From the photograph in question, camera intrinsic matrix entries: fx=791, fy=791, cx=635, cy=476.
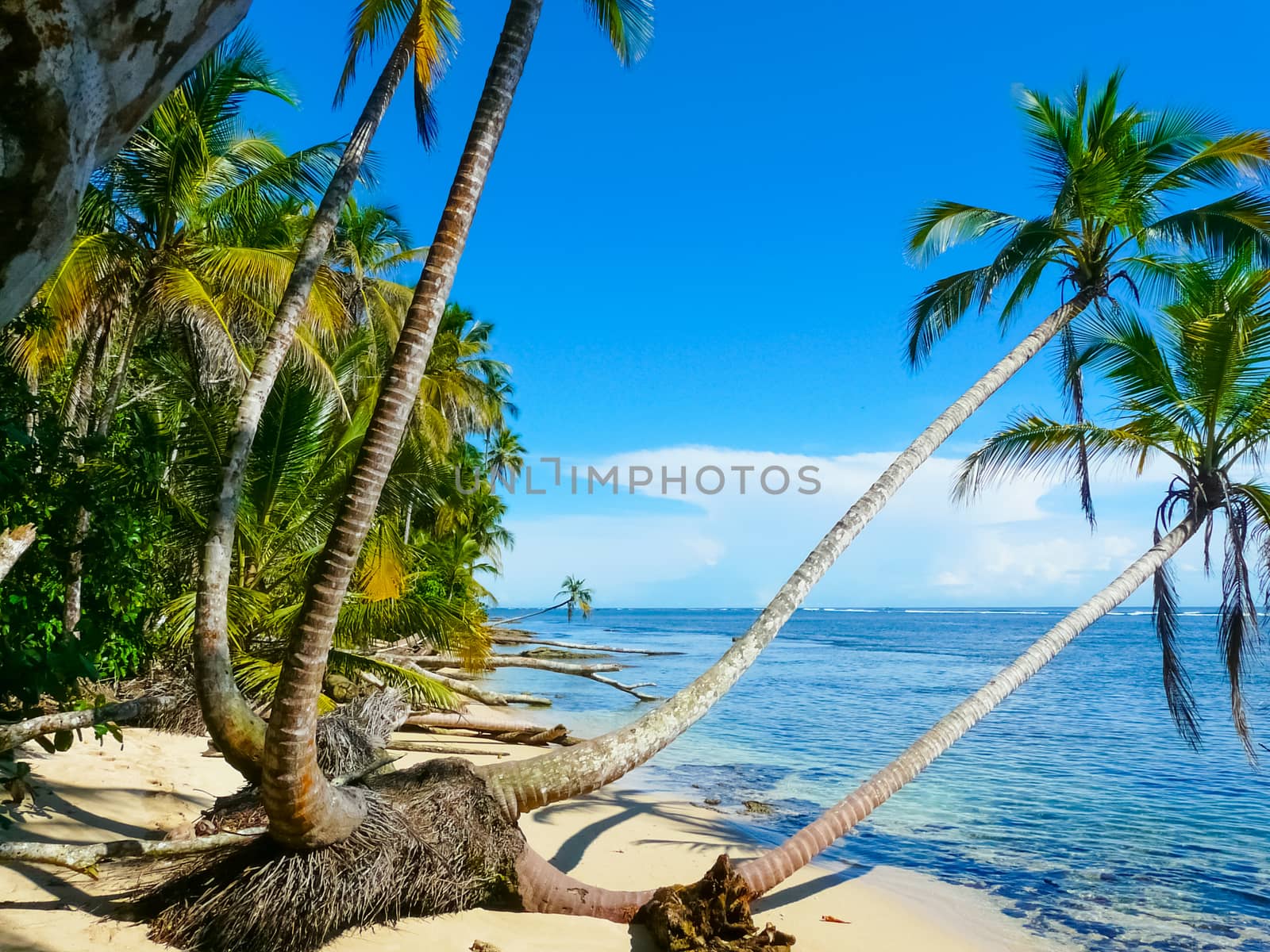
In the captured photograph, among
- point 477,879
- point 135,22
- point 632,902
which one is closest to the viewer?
point 135,22

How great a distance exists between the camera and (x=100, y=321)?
9.26 m

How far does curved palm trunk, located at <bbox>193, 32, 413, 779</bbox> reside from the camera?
15.8ft

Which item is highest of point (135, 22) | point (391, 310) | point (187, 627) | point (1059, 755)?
point (391, 310)

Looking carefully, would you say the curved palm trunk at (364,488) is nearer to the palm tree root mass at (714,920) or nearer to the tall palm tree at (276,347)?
the tall palm tree at (276,347)

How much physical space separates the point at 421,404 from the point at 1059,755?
15.2m

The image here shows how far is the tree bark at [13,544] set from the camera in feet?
12.3

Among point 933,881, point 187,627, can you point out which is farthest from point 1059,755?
point 187,627

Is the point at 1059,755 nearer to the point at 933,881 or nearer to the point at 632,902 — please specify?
the point at 933,881

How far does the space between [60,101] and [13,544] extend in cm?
337

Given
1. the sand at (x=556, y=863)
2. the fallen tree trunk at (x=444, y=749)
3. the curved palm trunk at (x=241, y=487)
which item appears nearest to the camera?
the sand at (x=556, y=863)

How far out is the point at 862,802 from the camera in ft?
20.6

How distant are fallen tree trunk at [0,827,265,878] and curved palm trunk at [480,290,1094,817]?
1599mm

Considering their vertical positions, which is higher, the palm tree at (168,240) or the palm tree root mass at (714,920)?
the palm tree at (168,240)

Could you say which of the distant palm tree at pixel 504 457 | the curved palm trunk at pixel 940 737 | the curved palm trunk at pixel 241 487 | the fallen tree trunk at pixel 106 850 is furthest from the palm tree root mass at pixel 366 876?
the distant palm tree at pixel 504 457
